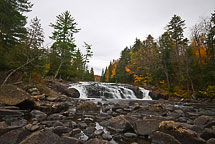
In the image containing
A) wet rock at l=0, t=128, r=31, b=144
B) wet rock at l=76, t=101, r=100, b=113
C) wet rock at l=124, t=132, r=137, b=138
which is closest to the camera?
wet rock at l=0, t=128, r=31, b=144

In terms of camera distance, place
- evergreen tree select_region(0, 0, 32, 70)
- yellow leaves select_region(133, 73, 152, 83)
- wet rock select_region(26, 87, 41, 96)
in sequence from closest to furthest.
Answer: wet rock select_region(26, 87, 41, 96) < evergreen tree select_region(0, 0, 32, 70) < yellow leaves select_region(133, 73, 152, 83)

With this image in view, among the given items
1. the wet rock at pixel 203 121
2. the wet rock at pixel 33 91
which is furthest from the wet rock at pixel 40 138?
the wet rock at pixel 33 91

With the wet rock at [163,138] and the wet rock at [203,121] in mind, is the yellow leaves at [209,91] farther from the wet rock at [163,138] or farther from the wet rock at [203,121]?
the wet rock at [163,138]

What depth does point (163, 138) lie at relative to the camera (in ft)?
9.80

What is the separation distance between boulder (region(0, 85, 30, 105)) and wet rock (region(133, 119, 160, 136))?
19.7ft

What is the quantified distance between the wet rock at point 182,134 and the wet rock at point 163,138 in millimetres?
213

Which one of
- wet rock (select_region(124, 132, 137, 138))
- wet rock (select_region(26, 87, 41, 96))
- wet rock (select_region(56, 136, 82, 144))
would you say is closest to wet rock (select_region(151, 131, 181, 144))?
wet rock (select_region(124, 132, 137, 138))

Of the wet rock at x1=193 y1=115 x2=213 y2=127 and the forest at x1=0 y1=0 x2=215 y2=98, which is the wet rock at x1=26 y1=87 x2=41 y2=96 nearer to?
the forest at x1=0 y1=0 x2=215 y2=98

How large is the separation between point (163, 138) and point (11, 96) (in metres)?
7.37

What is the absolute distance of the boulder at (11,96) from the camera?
589cm

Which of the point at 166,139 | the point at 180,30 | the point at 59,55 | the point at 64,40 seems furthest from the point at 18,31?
the point at 180,30

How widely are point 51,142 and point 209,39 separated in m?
26.7

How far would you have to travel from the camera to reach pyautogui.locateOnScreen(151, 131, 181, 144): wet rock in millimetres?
2854

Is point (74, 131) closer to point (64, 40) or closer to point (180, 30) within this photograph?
point (64, 40)
